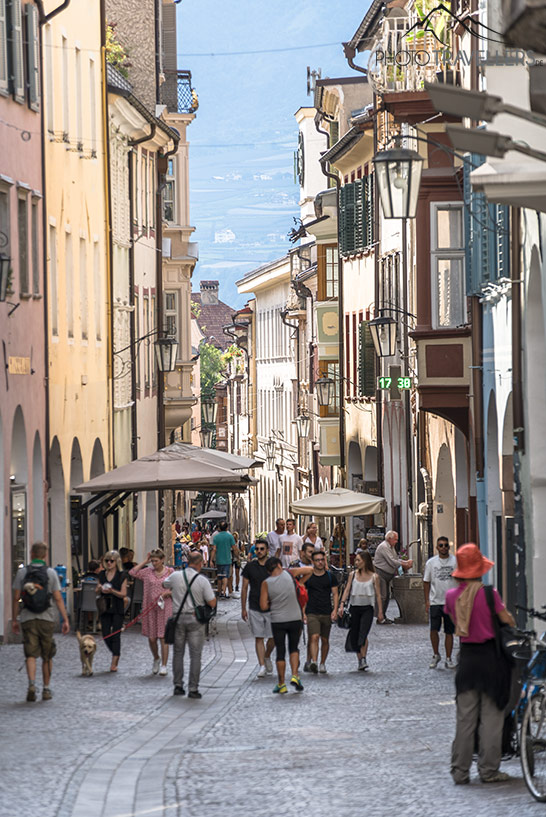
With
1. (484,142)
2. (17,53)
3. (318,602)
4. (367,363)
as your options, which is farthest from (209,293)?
(484,142)

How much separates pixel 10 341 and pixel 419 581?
765 cm

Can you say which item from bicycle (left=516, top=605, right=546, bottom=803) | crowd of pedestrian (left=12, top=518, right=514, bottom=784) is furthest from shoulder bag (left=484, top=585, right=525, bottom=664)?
bicycle (left=516, top=605, right=546, bottom=803)

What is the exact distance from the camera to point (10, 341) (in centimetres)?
2794

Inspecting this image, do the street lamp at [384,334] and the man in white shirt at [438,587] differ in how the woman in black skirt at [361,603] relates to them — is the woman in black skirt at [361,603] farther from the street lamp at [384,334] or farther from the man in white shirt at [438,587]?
the street lamp at [384,334]

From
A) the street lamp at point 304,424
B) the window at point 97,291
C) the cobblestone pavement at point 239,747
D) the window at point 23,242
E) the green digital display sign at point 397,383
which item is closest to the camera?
the cobblestone pavement at point 239,747

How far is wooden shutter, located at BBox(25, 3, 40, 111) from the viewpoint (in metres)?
30.0

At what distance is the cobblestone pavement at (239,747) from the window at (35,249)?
890 cm

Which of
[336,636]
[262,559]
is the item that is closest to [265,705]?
[262,559]

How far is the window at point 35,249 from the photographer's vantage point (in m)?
30.3

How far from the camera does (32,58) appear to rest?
3012 cm

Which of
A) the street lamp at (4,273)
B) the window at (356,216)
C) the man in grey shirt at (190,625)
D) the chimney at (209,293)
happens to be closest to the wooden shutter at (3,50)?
the street lamp at (4,273)

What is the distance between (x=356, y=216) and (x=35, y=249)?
19.5m

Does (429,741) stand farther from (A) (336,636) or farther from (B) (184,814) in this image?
(A) (336,636)

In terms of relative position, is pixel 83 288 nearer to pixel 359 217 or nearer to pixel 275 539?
pixel 275 539
